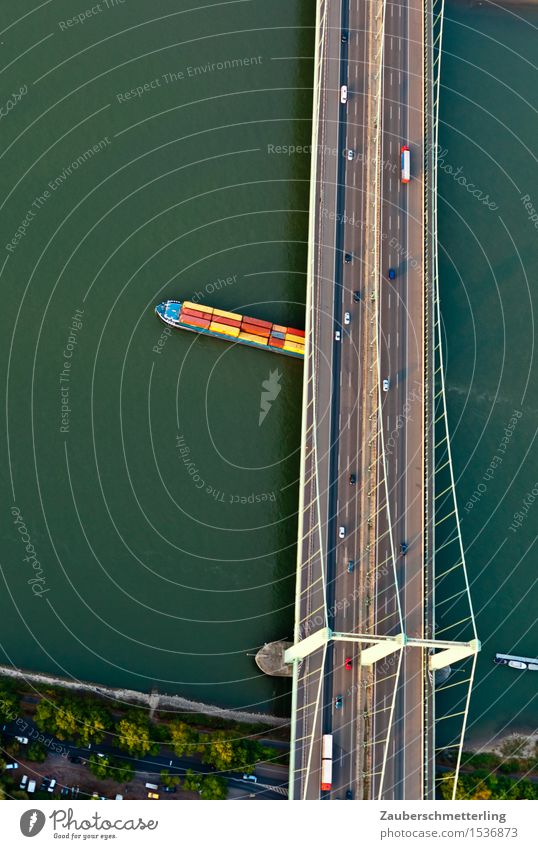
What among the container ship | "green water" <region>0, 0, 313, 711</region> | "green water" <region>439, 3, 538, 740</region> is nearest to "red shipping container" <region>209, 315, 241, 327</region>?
the container ship

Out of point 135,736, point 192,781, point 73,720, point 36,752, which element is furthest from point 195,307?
point 192,781

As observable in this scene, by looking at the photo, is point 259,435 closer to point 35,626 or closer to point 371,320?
point 371,320

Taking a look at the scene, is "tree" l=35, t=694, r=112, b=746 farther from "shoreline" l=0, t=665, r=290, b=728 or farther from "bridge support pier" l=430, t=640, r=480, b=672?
"bridge support pier" l=430, t=640, r=480, b=672

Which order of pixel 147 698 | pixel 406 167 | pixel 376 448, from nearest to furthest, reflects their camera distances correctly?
1. pixel 147 698
2. pixel 376 448
3. pixel 406 167

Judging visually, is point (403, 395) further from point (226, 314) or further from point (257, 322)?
point (226, 314)

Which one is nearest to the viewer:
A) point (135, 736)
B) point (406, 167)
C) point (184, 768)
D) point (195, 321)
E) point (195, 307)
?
point (135, 736)
